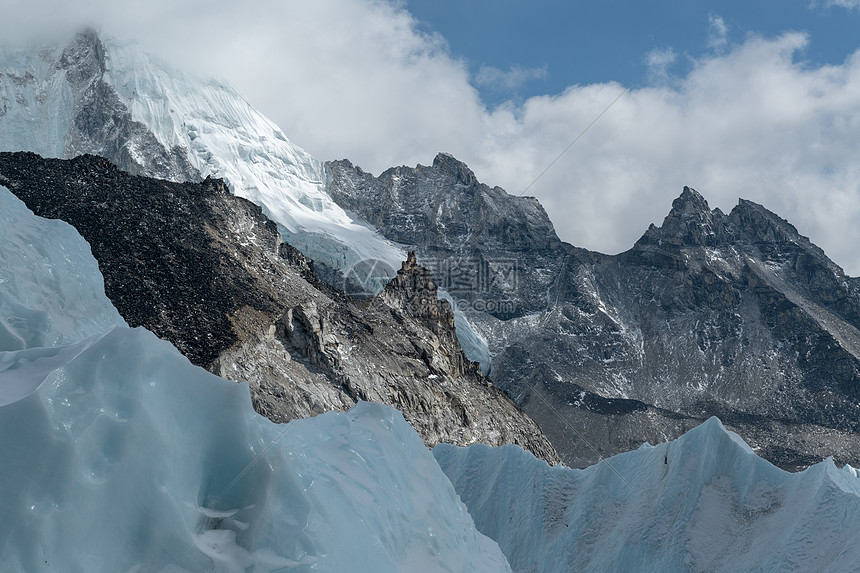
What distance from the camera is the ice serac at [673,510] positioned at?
26.3 meters

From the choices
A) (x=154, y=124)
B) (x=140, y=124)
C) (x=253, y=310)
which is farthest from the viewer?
Result: (x=154, y=124)

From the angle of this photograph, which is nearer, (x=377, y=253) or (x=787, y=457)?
(x=787, y=457)

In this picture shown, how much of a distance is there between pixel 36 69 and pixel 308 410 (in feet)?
553

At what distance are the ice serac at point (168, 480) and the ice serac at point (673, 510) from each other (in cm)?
1416

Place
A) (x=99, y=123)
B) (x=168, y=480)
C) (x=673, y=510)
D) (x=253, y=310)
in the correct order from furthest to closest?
1. (x=99, y=123)
2. (x=253, y=310)
3. (x=673, y=510)
4. (x=168, y=480)

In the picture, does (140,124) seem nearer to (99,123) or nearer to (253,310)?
(99,123)

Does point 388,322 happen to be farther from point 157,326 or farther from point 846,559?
point 846,559

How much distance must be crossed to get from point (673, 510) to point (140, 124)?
175 metres

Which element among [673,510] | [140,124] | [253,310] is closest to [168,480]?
[673,510]

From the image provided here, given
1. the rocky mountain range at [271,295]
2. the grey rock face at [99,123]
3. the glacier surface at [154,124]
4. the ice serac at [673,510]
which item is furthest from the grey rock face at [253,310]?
the grey rock face at [99,123]

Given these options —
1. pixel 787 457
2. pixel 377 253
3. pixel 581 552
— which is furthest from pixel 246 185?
pixel 581 552

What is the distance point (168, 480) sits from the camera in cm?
1250

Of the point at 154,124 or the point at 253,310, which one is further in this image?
the point at 154,124

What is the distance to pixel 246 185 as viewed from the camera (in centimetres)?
18525
